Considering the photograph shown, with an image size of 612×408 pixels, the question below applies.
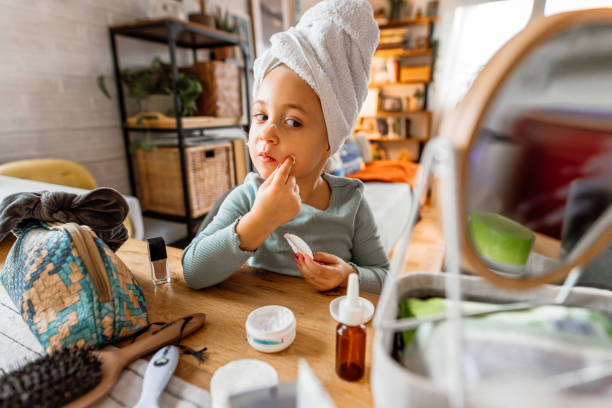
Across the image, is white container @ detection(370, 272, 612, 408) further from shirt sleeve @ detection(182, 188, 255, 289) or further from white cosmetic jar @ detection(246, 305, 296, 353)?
shirt sleeve @ detection(182, 188, 255, 289)

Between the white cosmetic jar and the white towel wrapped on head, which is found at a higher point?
the white towel wrapped on head

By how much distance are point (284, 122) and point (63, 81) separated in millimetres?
1814

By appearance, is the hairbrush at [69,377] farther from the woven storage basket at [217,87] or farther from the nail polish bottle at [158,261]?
the woven storage basket at [217,87]

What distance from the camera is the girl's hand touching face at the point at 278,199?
567 millimetres

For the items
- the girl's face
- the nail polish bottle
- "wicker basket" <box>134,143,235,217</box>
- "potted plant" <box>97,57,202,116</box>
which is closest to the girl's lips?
the girl's face

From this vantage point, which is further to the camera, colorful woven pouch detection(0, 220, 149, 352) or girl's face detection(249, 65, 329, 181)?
girl's face detection(249, 65, 329, 181)

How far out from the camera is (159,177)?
85.7 inches

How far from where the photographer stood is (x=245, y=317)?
51 cm

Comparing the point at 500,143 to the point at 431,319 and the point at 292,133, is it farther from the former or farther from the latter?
the point at 292,133

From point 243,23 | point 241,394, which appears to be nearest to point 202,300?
point 241,394

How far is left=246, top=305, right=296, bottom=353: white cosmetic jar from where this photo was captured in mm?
419

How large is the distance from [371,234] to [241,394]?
591 millimetres

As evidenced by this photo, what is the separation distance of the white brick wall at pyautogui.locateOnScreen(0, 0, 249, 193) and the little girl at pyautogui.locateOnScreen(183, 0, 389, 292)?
1.60m

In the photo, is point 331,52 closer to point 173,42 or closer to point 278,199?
point 278,199
